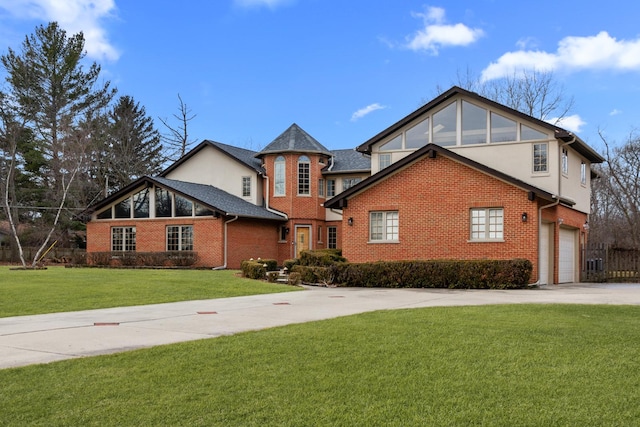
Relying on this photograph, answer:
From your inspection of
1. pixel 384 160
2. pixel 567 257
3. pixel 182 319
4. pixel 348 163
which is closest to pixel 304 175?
pixel 348 163

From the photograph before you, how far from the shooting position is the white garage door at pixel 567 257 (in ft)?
75.5

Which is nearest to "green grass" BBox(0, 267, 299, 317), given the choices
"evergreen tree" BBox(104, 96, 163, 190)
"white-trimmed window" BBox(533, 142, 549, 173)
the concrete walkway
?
the concrete walkway

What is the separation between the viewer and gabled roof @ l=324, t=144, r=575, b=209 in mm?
19891

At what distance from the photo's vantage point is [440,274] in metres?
18.8

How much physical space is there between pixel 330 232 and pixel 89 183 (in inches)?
762

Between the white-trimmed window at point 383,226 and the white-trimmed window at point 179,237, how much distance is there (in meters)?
11.6

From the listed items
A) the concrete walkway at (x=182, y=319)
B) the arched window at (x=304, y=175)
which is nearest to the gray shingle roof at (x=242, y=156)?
the arched window at (x=304, y=175)

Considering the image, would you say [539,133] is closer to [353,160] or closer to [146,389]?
[353,160]

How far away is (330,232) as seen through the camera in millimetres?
35406

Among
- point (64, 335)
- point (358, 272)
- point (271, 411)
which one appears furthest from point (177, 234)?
point (271, 411)

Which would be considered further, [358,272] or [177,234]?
[177,234]

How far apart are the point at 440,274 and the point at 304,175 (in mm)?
16470

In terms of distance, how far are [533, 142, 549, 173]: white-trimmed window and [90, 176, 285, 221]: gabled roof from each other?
14.2 meters

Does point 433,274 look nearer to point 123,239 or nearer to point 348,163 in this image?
point 348,163
